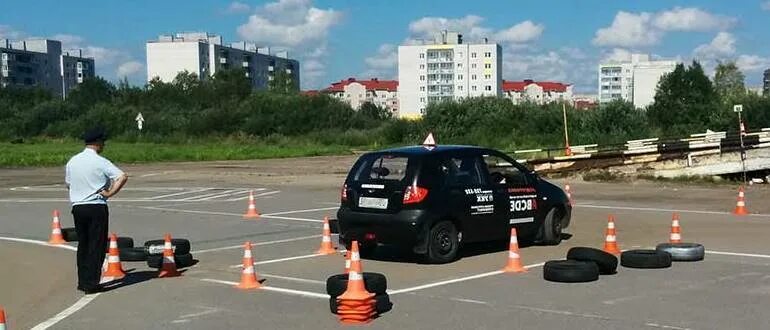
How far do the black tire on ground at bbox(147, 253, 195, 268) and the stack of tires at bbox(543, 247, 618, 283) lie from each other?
4.76 metres

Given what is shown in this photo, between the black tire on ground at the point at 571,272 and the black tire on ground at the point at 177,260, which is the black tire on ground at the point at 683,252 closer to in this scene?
the black tire on ground at the point at 571,272

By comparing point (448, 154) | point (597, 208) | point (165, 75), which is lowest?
point (597, 208)

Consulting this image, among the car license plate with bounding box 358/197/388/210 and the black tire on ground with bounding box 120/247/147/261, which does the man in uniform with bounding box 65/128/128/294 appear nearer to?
the black tire on ground with bounding box 120/247/147/261

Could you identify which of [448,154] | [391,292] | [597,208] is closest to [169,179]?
[597,208]

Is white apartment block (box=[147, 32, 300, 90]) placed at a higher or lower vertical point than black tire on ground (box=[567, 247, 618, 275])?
higher

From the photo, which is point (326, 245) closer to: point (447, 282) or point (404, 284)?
point (404, 284)

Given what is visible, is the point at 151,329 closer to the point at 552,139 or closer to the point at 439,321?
the point at 439,321

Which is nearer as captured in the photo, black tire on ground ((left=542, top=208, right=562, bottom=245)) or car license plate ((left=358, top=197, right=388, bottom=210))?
car license plate ((left=358, top=197, right=388, bottom=210))

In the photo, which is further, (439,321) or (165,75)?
(165,75)

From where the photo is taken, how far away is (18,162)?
5188 centimetres

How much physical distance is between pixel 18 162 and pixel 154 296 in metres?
46.7

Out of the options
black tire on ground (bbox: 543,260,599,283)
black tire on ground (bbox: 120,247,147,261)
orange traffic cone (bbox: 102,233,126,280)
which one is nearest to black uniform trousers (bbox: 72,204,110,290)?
orange traffic cone (bbox: 102,233,126,280)

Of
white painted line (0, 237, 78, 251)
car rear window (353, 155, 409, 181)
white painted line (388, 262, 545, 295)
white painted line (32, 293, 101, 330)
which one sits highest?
car rear window (353, 155, 409, 181)

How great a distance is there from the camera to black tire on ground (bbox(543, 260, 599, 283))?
9836mm
